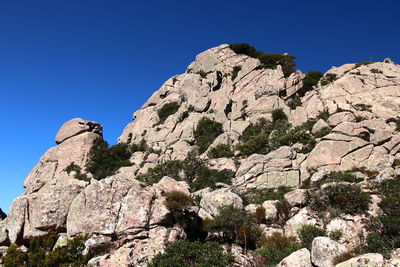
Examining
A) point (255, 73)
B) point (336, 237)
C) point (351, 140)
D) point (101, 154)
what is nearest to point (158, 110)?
point (101, 154)

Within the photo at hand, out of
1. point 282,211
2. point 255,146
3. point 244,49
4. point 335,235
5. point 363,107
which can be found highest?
point 244,49

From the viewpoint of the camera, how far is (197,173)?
131ft

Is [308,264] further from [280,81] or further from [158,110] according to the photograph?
[158,110]

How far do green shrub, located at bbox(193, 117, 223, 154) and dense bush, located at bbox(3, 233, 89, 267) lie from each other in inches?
1315

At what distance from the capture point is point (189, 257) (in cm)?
1555

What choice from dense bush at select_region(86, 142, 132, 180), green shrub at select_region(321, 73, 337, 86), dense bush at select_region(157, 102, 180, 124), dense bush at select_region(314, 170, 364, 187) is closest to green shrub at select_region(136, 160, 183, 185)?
dense bush at select_region(86, 142, 132, 180)

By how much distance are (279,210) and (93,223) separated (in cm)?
1375

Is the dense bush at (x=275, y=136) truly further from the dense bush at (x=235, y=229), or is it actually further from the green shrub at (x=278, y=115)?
the dense bush at (x=235, y=229)

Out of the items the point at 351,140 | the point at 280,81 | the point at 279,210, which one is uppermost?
the point at 280,81

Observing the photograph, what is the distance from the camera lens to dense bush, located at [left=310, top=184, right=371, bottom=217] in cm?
2166

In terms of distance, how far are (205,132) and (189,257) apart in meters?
37.7

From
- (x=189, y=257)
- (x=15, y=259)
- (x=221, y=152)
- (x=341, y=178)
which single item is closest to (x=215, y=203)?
(x=189, y=257)

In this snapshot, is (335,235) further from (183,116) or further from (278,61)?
(278,61)

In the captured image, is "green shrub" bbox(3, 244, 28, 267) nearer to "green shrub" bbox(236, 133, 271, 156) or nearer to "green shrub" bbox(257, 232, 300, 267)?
"green shrub" bbox(257, 232, 300, 267)
